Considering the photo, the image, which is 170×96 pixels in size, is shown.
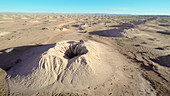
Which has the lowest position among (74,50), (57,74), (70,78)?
(70,78)

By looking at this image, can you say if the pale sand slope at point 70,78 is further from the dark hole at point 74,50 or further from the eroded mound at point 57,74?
the dark hole at point 74,50

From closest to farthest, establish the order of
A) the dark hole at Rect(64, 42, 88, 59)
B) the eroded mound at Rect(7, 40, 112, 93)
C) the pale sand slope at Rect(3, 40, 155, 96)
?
the pale sand slope at Rect(3, 40, 155, 96)
the eroded mound at Rect(7, 40, 112, 93)
the dark hole at Rect(64, 42, 88, 59)

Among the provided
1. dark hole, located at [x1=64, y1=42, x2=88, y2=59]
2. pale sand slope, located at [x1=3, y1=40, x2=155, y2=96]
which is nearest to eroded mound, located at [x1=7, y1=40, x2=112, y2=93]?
pale sand slope, located at [x1=3, y1=40, x2=155, y2=96]

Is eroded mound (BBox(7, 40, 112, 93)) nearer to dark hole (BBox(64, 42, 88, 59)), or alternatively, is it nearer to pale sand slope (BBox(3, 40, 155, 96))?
pale sand slope (BBox(3, 40, 155, 96))

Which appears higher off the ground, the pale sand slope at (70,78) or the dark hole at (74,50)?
the dark hole at (74,50)

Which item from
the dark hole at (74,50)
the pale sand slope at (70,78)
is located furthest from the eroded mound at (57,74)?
the dark hole at (74,50)

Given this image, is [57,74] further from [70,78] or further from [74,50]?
[74,50]

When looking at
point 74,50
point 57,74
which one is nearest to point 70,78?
point 57,74

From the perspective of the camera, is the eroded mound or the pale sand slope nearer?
the pale sand slope

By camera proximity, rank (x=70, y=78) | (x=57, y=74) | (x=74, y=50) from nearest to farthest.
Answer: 1. (x=70, y=78)
2. (x=57, y=74)
3. (x=74, y=50)

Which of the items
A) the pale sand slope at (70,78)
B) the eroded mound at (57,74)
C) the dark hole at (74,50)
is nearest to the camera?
the pale sand slope at (70,78)

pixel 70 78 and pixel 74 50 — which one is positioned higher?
pixel 74 50

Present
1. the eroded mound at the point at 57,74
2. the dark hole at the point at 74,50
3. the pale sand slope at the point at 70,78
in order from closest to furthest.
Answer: the pale sand slope at the point at 70,78 < the eroded mound at the point at 57,74 < the dark hole at the point at 74,50

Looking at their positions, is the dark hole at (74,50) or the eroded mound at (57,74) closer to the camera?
the eroded mound at (57,74)
